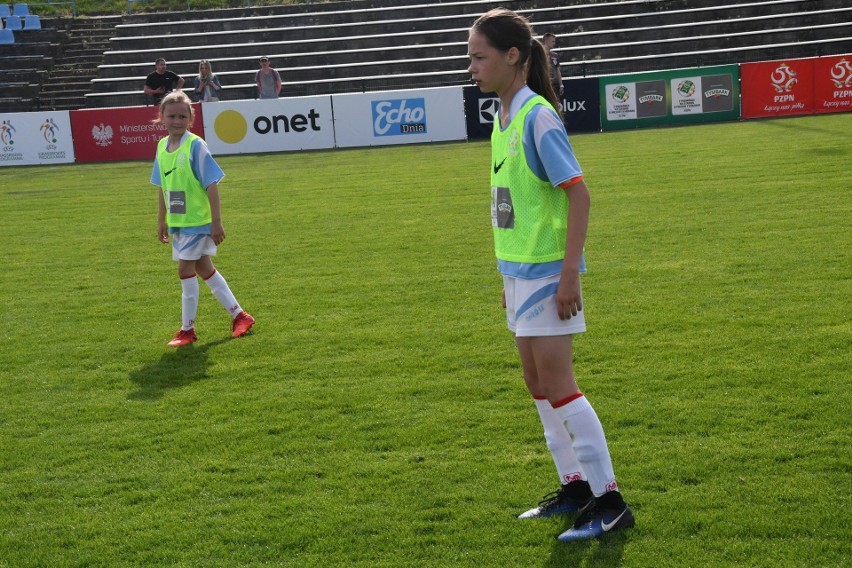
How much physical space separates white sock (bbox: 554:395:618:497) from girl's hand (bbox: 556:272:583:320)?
14.8 inches

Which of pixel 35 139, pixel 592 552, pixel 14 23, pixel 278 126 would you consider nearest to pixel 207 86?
pixel 278 126

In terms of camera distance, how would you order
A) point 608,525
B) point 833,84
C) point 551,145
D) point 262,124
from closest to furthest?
1. point 551,145
2. point 608,525
3. point 833,84
4. point 262,124

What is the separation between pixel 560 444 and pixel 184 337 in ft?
13.0

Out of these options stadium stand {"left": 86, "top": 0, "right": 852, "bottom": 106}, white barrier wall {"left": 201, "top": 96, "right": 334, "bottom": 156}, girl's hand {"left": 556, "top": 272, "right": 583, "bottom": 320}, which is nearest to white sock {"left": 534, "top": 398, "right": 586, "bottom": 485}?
girl's hand {"left": 556, "top": 272, "right": 583, "bottom": 320}

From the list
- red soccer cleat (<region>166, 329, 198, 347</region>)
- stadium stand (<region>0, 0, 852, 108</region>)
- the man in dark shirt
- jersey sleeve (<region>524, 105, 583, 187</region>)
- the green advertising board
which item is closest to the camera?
jersey sleeve (<region>524, 105, 583, 187</region>)

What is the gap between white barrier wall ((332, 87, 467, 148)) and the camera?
74.3ft

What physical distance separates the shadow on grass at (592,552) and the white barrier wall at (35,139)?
21254 millimetres

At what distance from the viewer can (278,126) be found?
74.5 ft

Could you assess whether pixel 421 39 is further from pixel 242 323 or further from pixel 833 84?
pixel 242 323

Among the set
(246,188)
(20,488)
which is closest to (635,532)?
(20,488)

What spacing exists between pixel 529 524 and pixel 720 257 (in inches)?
210

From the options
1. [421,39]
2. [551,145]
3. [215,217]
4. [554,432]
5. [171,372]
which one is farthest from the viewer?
[421,39]

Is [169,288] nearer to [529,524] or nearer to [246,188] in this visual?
[529,524]

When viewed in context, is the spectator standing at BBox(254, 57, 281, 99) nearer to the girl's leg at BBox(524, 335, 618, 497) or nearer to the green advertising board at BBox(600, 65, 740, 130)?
the green advertising board at BBox(600, 65, 740, 130)
